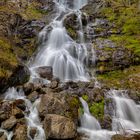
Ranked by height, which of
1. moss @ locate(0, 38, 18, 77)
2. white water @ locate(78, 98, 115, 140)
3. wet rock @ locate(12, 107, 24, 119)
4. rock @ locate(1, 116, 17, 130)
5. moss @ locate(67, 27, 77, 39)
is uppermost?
moss @ locate(67, 27, 77, 39)

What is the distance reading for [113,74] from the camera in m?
19.6

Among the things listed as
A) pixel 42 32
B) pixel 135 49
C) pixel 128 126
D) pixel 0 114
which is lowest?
pixel 128 126

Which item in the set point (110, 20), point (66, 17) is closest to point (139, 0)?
point (110, 20)

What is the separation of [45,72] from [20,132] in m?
7.29

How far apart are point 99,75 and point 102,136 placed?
8.19 meters

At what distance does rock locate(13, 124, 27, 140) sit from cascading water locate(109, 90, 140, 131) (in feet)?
14.7

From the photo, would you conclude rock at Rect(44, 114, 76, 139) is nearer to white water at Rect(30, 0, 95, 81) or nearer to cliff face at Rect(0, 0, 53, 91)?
cliff face at Rect(0, 0, 53, 91)

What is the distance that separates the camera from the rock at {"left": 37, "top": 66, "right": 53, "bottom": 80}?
1741 cm

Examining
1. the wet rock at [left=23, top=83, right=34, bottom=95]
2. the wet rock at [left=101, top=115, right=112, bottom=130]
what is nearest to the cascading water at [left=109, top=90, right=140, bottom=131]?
the wet rock at [left=101, top=115, right=112, bottom=130]

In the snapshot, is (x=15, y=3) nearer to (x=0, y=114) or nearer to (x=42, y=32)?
(x=42, y=32)

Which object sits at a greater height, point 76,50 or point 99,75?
Result: point 76,50

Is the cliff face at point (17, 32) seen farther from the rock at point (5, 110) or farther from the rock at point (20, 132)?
the rock at point (20, 132)

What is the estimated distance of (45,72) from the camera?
58.4ft

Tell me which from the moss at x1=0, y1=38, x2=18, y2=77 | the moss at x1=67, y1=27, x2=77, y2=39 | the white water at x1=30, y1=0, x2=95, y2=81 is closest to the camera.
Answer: the moss at x1=0, y1=38, x2=18, y2=77
